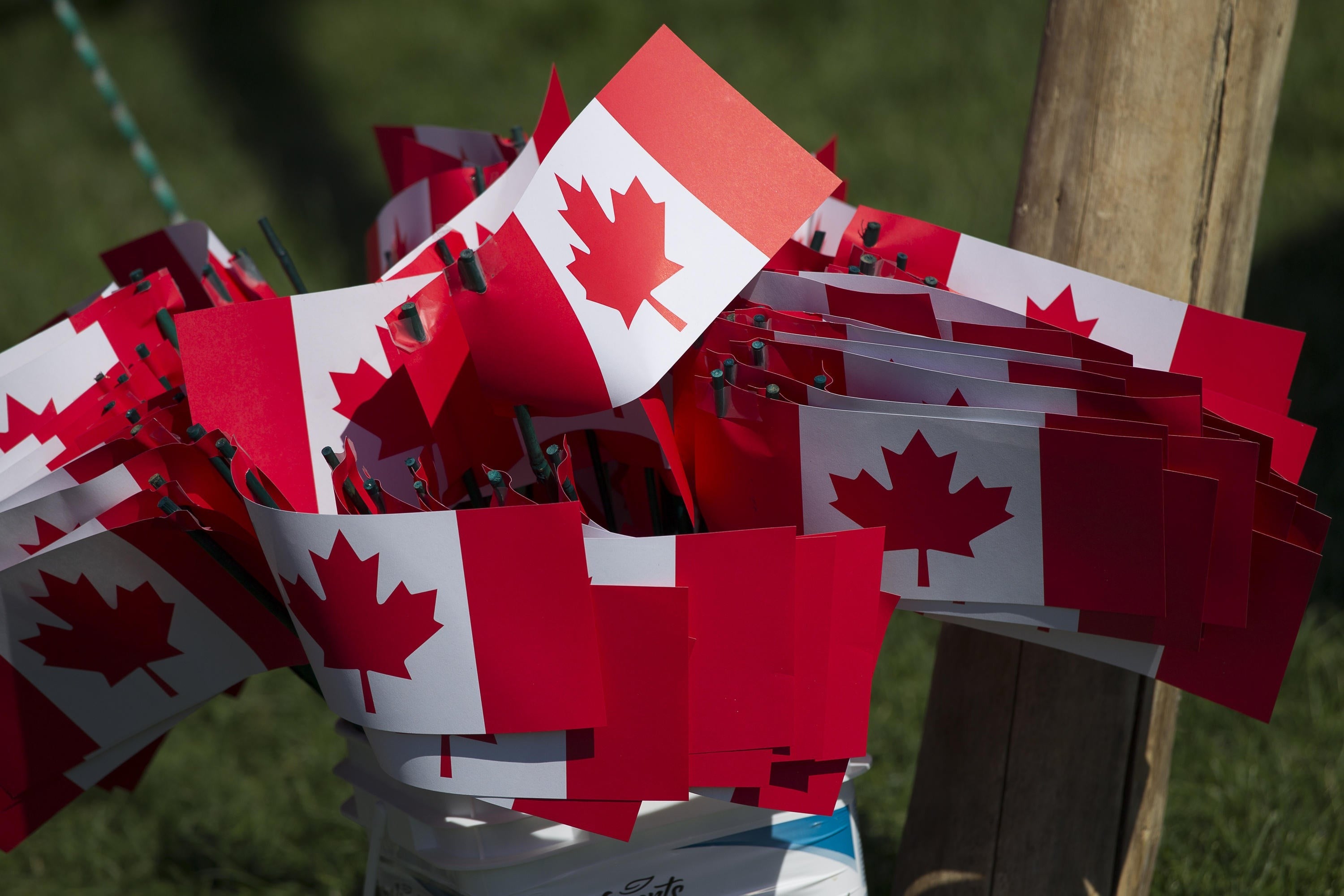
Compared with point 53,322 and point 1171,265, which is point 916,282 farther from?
point 53,322

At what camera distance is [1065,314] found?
90cm

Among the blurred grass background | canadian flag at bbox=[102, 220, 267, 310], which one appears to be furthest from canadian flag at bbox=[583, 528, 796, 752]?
the blurred grass background

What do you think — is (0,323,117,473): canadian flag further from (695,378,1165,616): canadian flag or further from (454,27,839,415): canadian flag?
(695,378,1165,616): canadian flag

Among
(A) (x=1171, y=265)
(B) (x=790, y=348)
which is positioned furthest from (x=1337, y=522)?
(B) (x=790, y=348)

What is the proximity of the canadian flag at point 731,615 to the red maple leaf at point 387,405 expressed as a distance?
190 millimetres

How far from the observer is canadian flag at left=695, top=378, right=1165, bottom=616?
2.41 feet

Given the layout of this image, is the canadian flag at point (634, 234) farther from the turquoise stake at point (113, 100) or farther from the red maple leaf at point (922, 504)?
the turquoise stake at point (113, 100)

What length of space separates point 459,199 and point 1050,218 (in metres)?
0.56

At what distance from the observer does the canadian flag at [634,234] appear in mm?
773

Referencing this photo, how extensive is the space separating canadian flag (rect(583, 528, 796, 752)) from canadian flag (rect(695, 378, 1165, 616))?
3.0 inches

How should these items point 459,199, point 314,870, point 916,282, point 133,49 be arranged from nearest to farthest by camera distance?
point 916,282 < point 459,199 < point 314,870 < point 133,49

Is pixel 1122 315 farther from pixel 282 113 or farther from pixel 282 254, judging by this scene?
pixel 282 113

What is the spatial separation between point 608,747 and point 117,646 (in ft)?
1.24

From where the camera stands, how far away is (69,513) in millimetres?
781
